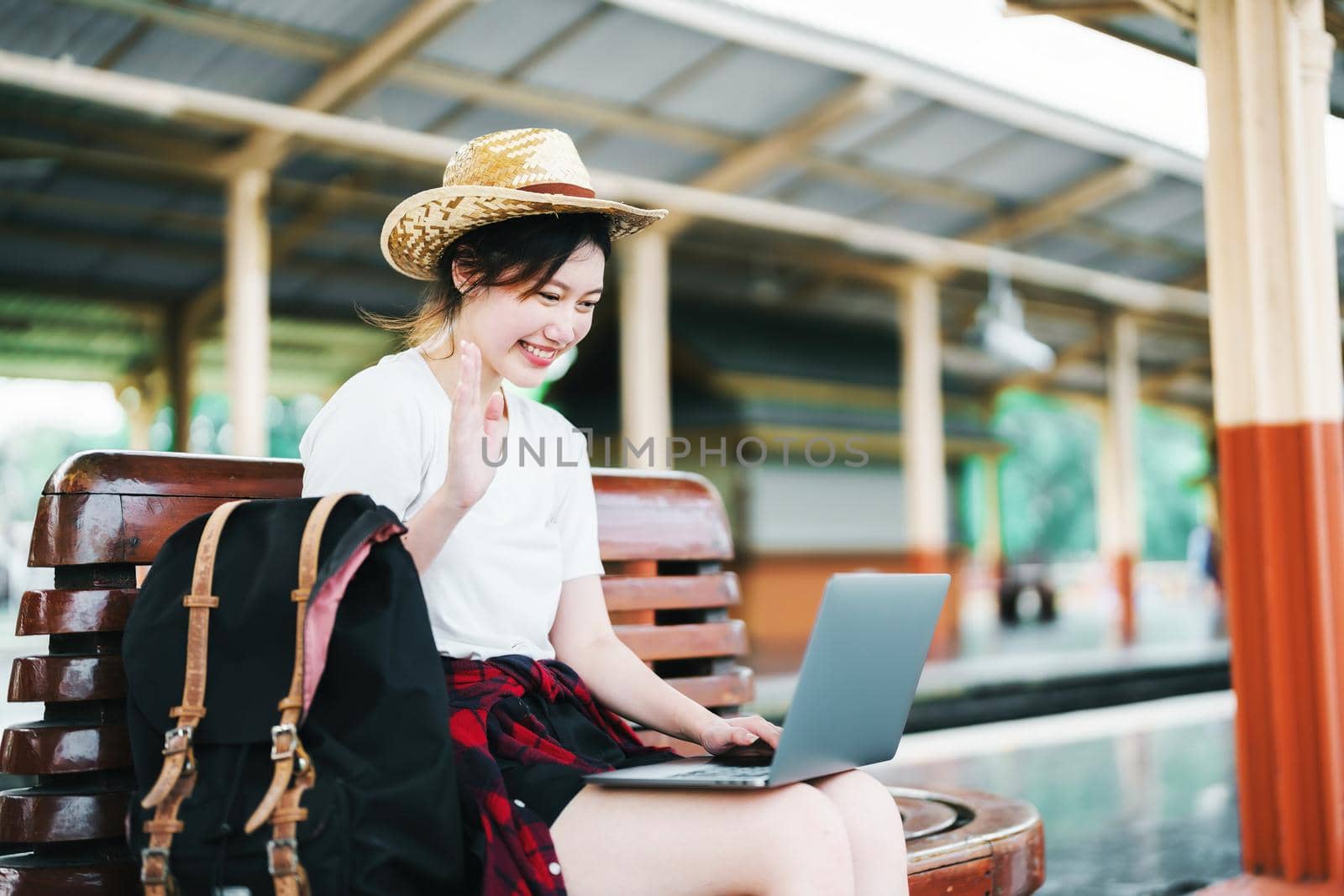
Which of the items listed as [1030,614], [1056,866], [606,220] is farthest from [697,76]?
[1030,614]

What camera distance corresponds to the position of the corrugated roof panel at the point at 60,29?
6277mm

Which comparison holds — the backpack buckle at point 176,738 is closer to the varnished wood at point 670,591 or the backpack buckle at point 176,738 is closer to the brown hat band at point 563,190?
the brown hat band at point 563,190

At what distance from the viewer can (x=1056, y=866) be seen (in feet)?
11.7

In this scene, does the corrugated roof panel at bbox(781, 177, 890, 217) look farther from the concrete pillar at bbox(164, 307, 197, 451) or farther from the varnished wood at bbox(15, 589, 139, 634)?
the varnished wood at bbox(15, 589, 139, 634)

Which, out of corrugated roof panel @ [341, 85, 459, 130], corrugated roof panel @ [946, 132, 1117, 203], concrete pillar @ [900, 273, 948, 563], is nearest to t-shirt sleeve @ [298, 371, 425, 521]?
corrugated roof panel @ [341, 85, 459, 130]

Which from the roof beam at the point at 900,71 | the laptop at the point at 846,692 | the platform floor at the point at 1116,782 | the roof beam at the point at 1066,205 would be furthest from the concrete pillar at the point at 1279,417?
the roof beam at the point at 1066,205

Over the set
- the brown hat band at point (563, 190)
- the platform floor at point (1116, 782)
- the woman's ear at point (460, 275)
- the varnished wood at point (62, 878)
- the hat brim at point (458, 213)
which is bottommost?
the platform floor at point (1116, 782)

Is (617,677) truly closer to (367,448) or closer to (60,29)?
(367,448)

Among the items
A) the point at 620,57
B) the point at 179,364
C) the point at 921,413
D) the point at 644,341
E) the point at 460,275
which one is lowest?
the point at 460,275

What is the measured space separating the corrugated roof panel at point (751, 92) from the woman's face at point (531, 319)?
6450 millimetres

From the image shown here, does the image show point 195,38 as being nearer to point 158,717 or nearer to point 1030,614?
point 158,717

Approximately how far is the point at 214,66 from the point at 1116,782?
575 centimetres

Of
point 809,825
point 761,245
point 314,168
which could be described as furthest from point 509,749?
point 761,245

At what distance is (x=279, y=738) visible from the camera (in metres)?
1.26
